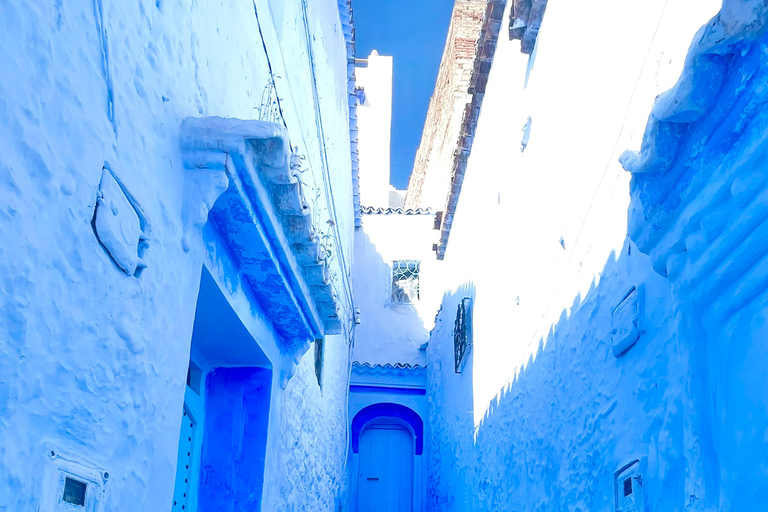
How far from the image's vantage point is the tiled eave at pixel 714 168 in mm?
2057

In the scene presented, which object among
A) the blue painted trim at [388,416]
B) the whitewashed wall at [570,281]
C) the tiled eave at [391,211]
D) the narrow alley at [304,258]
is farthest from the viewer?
the tiled eave at [391,211]

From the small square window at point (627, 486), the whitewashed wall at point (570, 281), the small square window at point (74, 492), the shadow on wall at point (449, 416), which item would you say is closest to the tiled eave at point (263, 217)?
the small square window at point (74, 492)

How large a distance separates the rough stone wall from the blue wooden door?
14.4 feet

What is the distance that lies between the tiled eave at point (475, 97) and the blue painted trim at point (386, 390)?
108 inches

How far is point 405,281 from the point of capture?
529 inches

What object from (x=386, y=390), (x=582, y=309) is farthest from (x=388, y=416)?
(x=582, y=309)

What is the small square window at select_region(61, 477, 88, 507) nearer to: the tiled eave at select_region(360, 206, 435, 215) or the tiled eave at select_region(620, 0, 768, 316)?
the tiled eave at select_region(620, 0, 768, 316)

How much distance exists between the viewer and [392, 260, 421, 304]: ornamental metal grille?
13.3m

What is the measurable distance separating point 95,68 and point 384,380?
10587 millimetres

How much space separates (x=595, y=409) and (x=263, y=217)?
204 centimetres

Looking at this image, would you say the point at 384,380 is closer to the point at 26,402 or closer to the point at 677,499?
the point at 677,499

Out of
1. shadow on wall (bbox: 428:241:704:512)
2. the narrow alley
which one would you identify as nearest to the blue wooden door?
the narrow alley

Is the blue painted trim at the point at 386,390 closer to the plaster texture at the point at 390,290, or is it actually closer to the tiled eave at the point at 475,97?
the plaster texture at the point at 390,290

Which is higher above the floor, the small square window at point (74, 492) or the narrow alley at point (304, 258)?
the narrow alley at point (304, 258)
